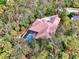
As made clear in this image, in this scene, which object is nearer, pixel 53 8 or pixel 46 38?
pixel 46 38

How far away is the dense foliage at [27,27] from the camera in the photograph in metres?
5.74

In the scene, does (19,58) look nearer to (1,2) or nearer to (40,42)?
(40,42)

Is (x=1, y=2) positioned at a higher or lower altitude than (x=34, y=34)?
higher

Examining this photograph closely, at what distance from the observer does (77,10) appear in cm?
739

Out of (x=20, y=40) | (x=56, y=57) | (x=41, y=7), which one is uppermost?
(x=41, y=7)

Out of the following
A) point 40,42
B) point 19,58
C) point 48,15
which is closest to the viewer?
point 19,58

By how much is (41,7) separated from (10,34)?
1.41 metres

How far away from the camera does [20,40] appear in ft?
19.4

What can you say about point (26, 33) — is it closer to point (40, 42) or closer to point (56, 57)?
point (40, 42)

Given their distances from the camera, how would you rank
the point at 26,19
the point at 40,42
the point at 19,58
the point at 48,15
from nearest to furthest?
1. the point at 19,58
2. the point at 40,42
3. the point at 26,19
4. the point at 48,15

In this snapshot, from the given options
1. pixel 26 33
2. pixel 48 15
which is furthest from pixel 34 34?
pixel 48 15

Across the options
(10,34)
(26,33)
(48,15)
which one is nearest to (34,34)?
(26,33)

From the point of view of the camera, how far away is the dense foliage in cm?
574

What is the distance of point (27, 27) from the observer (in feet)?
21.4
